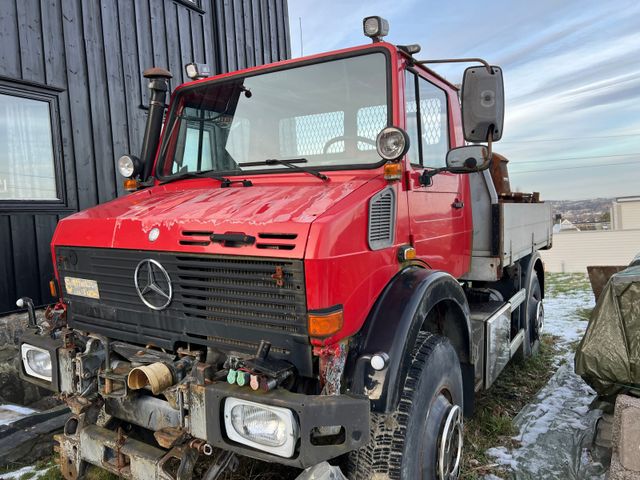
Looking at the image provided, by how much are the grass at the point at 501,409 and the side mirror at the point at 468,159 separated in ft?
6.39

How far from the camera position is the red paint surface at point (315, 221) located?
2.02 meters

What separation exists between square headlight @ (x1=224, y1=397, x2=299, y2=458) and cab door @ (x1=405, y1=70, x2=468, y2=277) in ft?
4.39

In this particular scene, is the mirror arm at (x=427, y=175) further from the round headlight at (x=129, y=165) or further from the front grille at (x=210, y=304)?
the round headlight at (x=129, y=165)

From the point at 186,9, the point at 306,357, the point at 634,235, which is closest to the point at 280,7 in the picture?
the point at 186,9

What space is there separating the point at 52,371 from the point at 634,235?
3137 cm

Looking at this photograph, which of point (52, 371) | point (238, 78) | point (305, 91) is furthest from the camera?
point (238, 78)

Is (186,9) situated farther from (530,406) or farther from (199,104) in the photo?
(530,406)

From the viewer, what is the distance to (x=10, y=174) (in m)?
4.91

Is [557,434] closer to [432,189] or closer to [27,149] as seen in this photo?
[432,189]

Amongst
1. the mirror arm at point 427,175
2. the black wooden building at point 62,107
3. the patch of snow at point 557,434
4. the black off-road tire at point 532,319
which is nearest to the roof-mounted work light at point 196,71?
the mirror arm at point 427,175

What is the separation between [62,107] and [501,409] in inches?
214

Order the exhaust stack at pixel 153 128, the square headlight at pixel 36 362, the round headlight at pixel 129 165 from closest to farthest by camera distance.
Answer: the square headlight at pixel 36 362, the round headlight at pixel 129 165, the exhaust stack at pixel 153 128

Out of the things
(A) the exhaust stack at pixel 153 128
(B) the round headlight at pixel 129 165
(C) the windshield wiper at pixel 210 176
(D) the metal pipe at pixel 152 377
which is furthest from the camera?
(A) the exhaust stack at pixel 153 128

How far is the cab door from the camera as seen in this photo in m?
2.87
